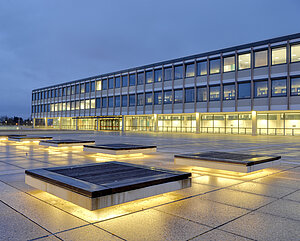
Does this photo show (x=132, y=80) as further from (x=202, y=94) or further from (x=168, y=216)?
(x=168, y=216)

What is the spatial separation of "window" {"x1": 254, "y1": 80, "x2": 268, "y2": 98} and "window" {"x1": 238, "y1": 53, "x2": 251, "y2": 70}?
296cm

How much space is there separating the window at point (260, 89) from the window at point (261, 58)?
258 centimetres

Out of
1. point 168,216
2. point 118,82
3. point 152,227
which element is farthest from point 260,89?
point 152,227

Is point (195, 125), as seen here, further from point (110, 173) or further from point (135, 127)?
point (110, 173)

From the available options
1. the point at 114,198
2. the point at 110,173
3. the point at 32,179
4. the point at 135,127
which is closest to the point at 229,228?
the point at 114,198

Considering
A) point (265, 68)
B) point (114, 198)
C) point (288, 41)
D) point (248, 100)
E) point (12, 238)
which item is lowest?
point (12, 238)

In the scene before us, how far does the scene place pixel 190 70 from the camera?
47.6 meters

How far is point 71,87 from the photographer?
7150 centimetres

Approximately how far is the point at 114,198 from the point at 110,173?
1.47m

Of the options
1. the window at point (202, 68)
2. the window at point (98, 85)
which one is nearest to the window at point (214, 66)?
the window at point (202, 68)

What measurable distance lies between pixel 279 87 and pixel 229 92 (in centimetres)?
735

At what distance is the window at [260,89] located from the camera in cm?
3905

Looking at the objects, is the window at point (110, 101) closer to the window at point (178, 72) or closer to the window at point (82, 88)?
the window at point (82, 88)

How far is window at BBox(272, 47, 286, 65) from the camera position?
3738 cm
